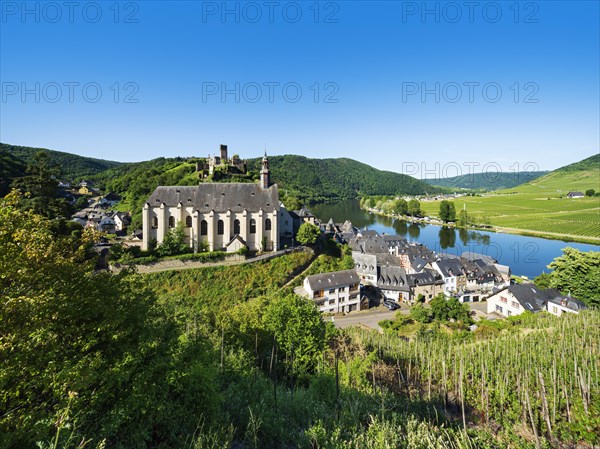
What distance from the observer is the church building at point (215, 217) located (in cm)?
4206

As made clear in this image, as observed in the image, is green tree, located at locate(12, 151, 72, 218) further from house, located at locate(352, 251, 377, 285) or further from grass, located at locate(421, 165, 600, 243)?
grass, located at locate(421, 165, 600, 243)

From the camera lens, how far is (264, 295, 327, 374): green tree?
19.5 metres

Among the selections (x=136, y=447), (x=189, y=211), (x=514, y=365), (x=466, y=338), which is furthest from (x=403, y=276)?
(x=136, y=447)

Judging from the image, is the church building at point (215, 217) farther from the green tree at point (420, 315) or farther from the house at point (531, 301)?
the house at point (531, 301)

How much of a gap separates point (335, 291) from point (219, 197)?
2120cm

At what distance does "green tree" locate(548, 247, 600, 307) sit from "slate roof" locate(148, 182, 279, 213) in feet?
134

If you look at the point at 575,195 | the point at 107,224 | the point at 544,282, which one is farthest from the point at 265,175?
the point at 575,195

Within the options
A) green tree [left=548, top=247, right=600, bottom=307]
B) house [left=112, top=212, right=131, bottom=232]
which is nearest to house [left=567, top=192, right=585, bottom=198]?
green tree [left=548, top=247, right=600, bottom=307]

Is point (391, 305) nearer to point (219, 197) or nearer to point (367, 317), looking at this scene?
point (367, 317)

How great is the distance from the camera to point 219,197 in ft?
145

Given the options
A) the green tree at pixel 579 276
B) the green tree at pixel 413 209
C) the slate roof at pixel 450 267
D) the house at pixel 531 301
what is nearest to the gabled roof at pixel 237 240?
the slate roof at pixel 450 267

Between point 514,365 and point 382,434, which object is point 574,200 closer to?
point 514,365

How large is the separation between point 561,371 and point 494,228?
9907cm

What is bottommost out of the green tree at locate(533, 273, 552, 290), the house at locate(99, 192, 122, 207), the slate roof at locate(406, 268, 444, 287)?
the green tree at locate(533, 273, 552, 290)
